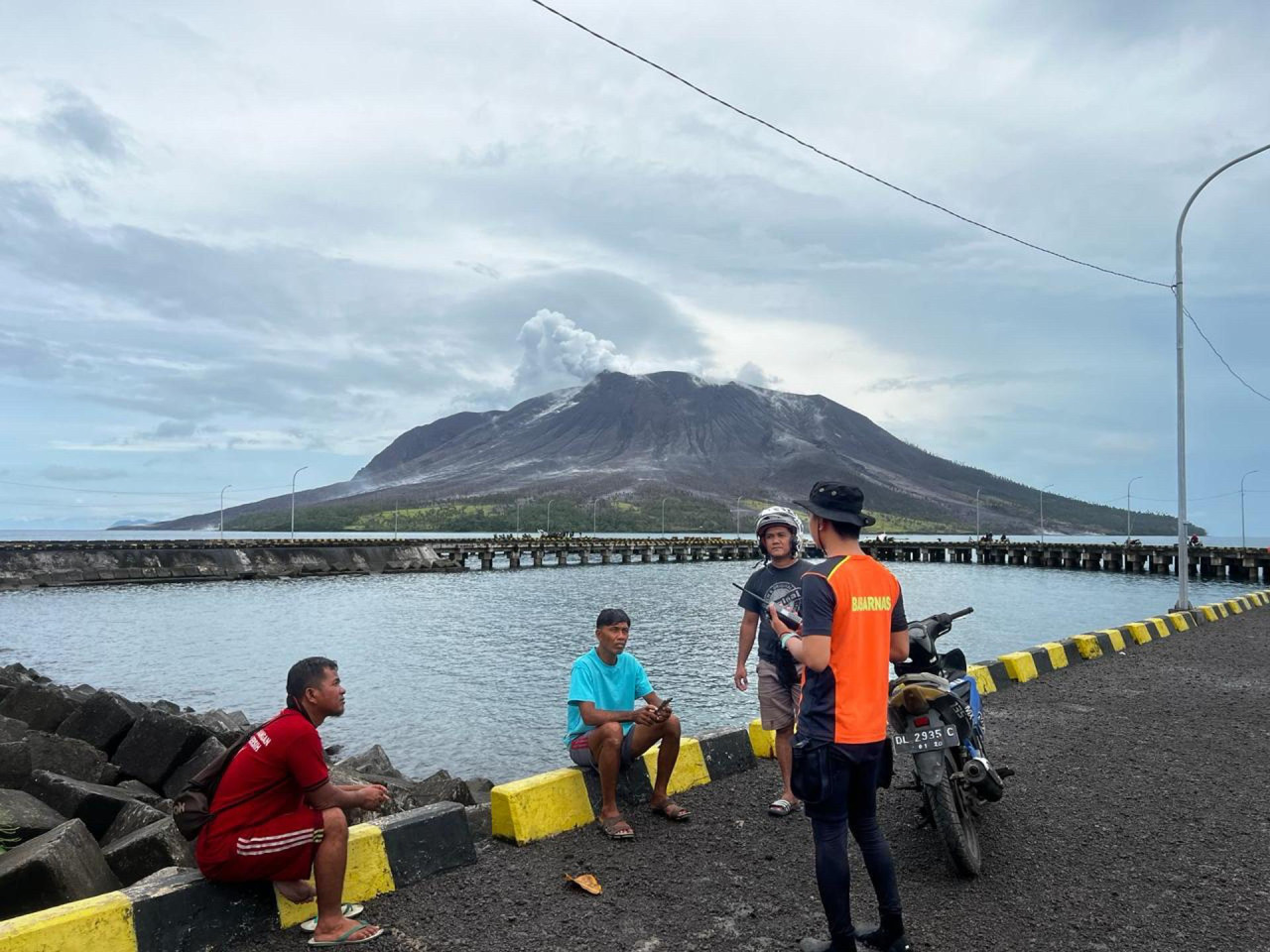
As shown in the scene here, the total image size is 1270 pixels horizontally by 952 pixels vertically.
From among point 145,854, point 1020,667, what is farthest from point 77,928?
point 1020,667

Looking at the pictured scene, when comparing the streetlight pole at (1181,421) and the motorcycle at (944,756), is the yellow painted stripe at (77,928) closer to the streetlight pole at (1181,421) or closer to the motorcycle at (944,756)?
the motorcycle at (944,756)

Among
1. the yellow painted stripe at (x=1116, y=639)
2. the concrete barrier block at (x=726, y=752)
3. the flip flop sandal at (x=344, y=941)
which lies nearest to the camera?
the flip flop sandal at (x=344, y=941)

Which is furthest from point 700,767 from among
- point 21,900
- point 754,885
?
point 21,900

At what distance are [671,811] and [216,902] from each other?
2.68 meters

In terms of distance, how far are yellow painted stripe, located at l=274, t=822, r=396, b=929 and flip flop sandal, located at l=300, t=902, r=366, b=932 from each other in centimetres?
14

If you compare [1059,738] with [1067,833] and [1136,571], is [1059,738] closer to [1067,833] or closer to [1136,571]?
[1067,833]

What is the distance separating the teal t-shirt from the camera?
5.43 metres

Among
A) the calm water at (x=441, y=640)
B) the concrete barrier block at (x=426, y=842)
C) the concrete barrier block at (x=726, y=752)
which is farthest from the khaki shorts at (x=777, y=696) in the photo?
the calm water at (x=441, y=640)

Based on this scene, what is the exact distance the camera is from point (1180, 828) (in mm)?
5578

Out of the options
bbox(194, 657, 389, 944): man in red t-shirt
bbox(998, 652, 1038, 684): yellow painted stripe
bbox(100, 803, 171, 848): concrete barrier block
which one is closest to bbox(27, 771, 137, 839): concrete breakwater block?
bbox(100, 803, 171, 848): concrete barrier block

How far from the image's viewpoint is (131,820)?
23.7 feet

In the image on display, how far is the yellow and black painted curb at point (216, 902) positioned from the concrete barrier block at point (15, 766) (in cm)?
488

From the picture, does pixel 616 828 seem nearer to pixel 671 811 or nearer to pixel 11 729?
pixel 671 811

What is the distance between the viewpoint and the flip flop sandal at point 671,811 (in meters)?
5.77
